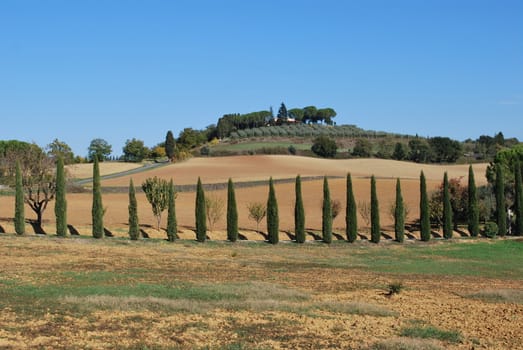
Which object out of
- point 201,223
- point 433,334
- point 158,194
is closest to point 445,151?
point 158,194

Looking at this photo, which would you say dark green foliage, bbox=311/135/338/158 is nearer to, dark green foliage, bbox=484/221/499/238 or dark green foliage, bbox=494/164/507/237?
dark green foliage, bbox=494/164/507/237

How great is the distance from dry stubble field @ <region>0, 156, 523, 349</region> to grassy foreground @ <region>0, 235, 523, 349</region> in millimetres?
45

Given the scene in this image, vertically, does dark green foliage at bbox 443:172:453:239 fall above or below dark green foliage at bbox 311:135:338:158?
below

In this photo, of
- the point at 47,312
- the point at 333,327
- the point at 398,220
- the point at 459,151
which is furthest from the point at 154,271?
the point at 459,151

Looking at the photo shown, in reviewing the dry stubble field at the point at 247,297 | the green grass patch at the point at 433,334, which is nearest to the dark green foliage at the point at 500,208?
the dry stubble field at the point at 247,297

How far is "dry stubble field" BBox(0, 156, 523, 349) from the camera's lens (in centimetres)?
1347

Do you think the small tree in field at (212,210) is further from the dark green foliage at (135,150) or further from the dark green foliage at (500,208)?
the dark green foliage at (135,150)

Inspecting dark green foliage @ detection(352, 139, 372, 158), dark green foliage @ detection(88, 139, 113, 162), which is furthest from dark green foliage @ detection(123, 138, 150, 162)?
dark green foliage @ detection(352, 139, 372, 158)

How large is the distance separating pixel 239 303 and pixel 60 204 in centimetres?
3042

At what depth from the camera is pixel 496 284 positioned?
25.7m

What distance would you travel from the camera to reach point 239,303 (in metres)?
17.5

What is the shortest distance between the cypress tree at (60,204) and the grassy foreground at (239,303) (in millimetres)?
8925

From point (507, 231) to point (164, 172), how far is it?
6159cm

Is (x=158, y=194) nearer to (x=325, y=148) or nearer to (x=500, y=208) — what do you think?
(x=500, y=208)
